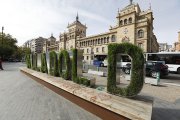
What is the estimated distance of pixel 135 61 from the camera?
5.54 m

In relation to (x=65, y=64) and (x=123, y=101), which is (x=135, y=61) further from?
(x=65, y=64)

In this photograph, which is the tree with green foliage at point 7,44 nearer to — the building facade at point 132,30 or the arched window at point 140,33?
the building facade at point 132,30

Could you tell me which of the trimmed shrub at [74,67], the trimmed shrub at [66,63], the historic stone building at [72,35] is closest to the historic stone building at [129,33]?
the historic stone building at [72,35]

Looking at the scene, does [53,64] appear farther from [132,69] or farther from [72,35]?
[72,35]

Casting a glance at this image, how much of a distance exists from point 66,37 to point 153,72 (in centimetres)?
6358

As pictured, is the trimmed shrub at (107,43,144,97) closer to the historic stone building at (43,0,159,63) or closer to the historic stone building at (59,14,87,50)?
the historic stone building at (43,0,159,63)

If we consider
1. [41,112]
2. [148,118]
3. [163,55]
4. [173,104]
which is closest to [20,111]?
[41,112]

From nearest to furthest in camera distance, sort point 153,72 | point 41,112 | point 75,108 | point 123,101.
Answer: point 123,101, point 41,112, point 75,108, point 153,72

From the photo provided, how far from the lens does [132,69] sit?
5559mm

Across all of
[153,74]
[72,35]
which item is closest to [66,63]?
[153,74]

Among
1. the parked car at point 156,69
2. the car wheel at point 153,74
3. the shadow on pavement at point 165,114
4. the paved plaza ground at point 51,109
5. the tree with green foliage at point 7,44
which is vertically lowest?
the shadow on pavement at point 165,114

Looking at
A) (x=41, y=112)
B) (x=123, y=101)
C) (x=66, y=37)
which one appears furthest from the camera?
(x=66, y=37)

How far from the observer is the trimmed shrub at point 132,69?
5.49 m

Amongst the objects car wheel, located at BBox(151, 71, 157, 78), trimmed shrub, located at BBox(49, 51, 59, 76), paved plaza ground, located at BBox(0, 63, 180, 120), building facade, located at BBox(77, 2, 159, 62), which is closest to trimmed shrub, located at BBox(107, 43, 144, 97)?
paved plaza ground, located at BBox(0, 63, 180, 120)
